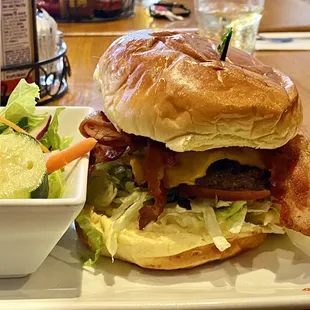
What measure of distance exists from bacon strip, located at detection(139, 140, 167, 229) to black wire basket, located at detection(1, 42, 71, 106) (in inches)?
27.9

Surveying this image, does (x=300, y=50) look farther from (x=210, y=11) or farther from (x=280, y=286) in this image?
(x=280, y=286)

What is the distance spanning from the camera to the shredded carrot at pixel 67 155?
45.4 inches

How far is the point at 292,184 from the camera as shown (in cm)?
121

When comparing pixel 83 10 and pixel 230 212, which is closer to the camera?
pixel 230 212

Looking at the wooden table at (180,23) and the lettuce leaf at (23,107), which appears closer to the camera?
the lettuce leaf at (23,107)

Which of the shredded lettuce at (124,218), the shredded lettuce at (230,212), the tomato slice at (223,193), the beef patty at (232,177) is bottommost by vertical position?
the shredded lettuce at (124,218)

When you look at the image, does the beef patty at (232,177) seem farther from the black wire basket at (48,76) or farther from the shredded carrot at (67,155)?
the black wire basket at (48,76)

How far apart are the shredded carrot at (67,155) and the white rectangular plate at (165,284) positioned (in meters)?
0.19

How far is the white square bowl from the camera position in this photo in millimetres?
991

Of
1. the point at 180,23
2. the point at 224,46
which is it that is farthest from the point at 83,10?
the point at 224,46

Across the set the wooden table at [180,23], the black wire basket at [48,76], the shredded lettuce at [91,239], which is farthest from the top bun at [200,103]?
the wooden table at [180,23]

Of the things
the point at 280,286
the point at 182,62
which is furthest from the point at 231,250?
the point at 182,62

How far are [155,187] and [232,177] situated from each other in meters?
0.17

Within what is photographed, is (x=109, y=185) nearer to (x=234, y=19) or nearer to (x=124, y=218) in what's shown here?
(x=124, y=218)
